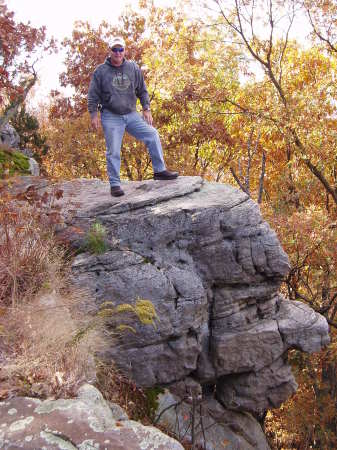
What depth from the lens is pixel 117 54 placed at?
679 cm

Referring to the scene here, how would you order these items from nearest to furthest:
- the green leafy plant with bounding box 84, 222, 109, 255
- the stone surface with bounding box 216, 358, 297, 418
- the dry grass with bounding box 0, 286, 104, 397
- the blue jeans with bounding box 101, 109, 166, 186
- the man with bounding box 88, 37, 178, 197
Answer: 1. the dry grass with bounding box 0, 286, 104, 397
2. the green leafy plant with bounding box 84, 222, 109, 255
3. the man with bounding box 88, 37, 178, 197
4. the blue jeans with bounding box 101, 109, 166, 186
5. the stone surface with bounding box 216, 358, 297, 418

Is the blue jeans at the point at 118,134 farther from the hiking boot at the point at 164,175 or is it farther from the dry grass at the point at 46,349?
the dry grass at the point at 46,349

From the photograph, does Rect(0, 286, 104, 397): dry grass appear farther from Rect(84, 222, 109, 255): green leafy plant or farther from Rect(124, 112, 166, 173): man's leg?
Rect(124, 112, 166, 173): man's leg

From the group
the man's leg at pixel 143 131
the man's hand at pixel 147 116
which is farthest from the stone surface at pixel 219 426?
the man's hand at pixel 147 116

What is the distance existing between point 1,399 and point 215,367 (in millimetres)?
4558

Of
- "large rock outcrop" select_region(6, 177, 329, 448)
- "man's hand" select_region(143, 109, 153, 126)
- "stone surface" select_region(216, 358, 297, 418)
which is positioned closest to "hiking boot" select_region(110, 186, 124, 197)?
"large rock outcrop" select_region(6, 177, 329, 448)

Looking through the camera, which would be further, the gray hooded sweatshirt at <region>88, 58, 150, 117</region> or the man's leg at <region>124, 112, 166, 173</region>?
the man's leg at <region>124, 112, 166, 173</region>

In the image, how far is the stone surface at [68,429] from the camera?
8.87ft

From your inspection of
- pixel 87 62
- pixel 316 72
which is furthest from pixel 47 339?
pixel 316 72

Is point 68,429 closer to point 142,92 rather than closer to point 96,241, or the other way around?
point 96,241

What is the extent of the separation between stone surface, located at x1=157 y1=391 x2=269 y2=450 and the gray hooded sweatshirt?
181 inches

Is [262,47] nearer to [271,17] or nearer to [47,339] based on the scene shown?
[271,17]

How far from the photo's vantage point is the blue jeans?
277 inches

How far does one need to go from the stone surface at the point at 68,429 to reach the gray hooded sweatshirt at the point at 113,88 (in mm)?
5033
